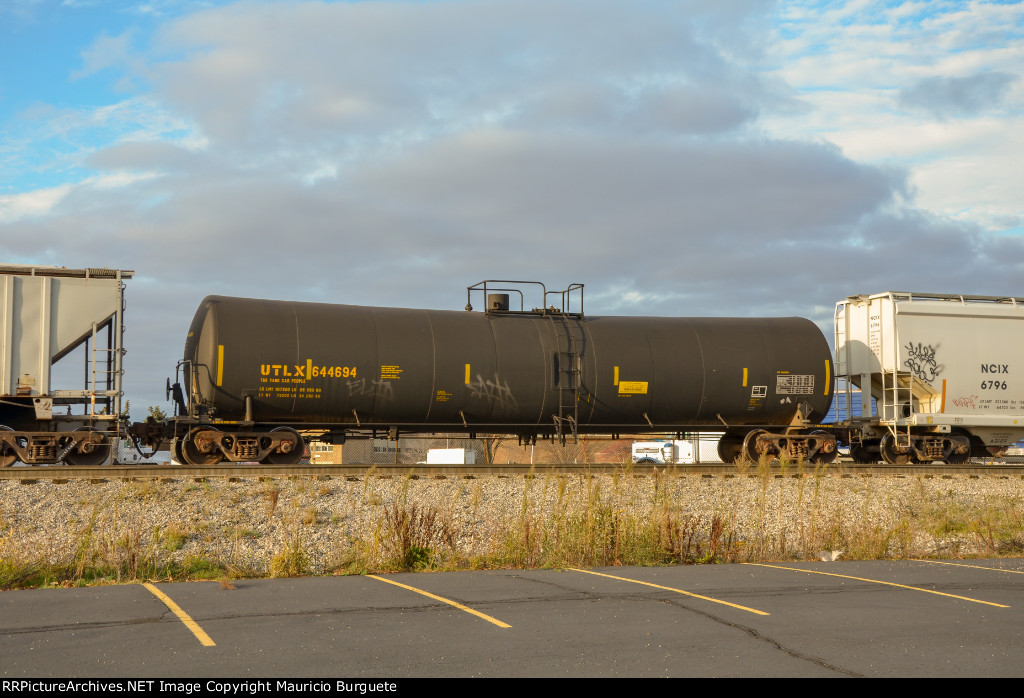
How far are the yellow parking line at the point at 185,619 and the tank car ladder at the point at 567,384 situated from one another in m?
10.1

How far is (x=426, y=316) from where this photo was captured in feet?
59.3

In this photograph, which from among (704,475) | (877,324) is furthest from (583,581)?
(877,324)

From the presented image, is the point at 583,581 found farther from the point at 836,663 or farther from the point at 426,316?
the point at 426,316

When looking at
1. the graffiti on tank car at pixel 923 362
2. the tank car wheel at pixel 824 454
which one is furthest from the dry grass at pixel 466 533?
the graffiti on tank car at pixel 923 362

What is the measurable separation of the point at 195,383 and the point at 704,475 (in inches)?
382

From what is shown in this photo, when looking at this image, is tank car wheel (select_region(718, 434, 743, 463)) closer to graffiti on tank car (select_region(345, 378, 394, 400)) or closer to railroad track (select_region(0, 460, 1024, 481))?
railroad track (select_region(0, 460, 1024, 481))

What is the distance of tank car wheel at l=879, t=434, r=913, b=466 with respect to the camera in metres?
20.4

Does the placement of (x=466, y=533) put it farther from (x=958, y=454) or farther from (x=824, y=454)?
(x=958, y=454)

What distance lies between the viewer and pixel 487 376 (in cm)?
1775

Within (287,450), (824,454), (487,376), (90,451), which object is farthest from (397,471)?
(824,454)

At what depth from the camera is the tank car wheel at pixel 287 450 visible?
16938 millimetres

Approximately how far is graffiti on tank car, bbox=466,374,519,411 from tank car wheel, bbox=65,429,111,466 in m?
6.89

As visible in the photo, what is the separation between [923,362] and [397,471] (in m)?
12.6

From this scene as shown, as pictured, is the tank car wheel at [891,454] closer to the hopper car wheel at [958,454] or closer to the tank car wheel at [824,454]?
the hopper car wheel at [958,454]
